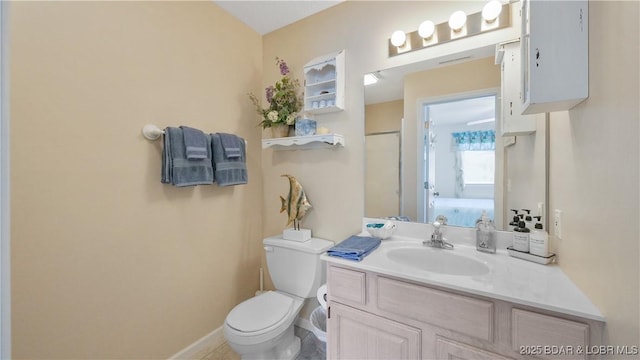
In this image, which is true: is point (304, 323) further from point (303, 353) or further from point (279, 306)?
point (279, 306)

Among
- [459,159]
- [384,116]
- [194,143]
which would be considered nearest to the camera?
[459,159]

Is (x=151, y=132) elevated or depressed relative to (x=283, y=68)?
depressed

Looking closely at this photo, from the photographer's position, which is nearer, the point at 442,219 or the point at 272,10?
the point at 442,219

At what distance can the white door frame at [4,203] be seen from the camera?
2.96 feet

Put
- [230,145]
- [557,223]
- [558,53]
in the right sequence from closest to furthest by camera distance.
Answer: [558,53] → [557,223] → [230,145]

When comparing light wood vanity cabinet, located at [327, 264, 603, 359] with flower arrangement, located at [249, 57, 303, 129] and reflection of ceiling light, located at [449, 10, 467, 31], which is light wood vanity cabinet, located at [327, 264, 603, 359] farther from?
reflection of ceiling light, located at [449, 10, 467, 31]

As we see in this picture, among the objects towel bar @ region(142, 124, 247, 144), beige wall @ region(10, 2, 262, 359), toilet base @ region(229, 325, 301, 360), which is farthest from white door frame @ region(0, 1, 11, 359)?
toilet base @ region(229, 325, 301, 360)

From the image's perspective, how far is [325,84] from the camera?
1.74m

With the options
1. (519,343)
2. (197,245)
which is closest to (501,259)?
(519,343)

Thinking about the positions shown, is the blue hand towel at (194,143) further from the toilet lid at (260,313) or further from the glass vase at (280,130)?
the toilet lid at (260,313)

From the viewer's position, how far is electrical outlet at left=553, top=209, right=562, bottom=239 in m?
1.00

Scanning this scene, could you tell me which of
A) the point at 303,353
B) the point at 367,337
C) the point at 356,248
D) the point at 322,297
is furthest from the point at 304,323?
the point at 356,248

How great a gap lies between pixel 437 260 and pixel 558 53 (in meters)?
0.98

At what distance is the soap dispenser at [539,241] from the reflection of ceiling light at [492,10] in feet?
3.43
